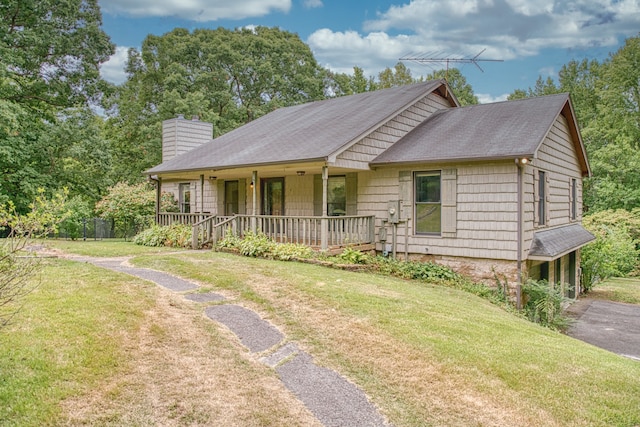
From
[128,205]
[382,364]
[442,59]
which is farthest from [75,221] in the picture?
[382,364]

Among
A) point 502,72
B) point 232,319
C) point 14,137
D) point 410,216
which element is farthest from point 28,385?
point 502,72

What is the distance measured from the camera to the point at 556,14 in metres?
29.9

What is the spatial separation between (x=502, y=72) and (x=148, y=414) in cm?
3986

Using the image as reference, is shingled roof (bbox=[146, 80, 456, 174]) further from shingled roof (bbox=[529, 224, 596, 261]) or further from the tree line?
the tree line

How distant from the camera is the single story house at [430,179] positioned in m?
11.9

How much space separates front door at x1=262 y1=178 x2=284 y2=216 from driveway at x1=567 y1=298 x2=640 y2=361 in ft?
33.2

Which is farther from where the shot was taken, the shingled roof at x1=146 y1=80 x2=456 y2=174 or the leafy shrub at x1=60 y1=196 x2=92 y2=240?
the leafy shrub at x1=60 y1=196 x2=92 y2=240

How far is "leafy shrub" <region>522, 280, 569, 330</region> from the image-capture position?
11.2m

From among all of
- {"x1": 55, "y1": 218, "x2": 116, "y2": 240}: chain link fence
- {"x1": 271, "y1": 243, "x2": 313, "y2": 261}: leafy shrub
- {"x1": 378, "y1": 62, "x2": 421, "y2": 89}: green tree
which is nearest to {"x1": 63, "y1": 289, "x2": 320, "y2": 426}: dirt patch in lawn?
{"x1": 271, "y1": 243, "x2": 313, "y2": 261}: leafy shrub

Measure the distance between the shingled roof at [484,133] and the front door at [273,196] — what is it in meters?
4.97

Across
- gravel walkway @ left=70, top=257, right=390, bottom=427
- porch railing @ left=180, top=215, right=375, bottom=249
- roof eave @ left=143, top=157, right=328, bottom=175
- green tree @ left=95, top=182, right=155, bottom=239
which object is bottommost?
gravel walkway @ left=70, top=257, right=390, bottom=427

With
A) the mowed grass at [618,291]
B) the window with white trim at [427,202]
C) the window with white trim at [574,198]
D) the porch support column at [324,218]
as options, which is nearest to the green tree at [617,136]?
the mowed grass at [618,291]

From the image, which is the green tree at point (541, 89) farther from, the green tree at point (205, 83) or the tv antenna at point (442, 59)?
the tv antenna at point (442, 59)

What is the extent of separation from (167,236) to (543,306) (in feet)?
39.0
